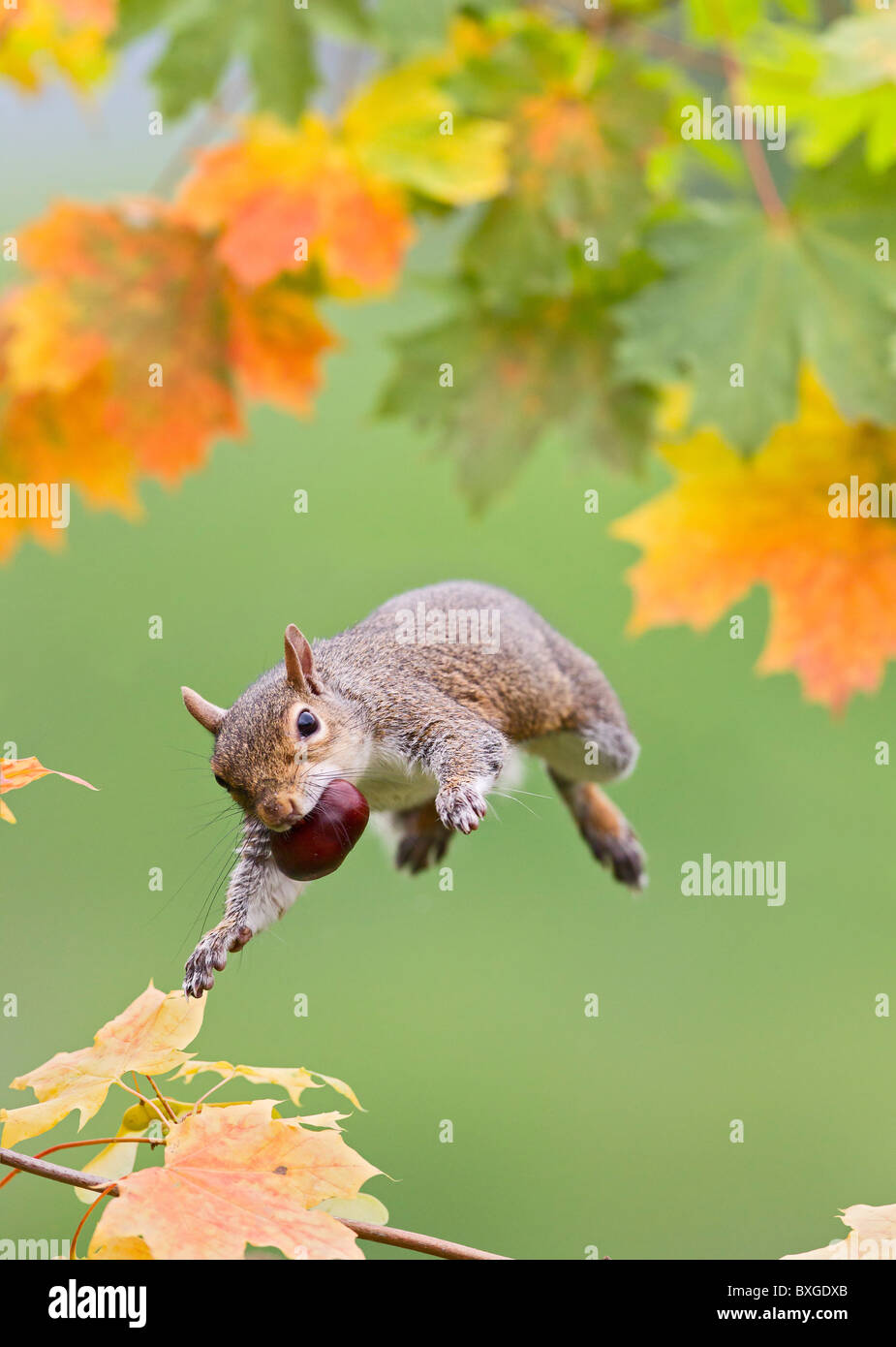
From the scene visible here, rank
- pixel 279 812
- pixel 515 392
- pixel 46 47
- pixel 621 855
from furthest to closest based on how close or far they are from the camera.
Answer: pixel 46 47 → pixel 515 392 → pixel 621 855 → pixel 279 812

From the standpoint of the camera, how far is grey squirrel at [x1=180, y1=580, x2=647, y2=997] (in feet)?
2.04

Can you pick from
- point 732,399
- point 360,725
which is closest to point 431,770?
point 360,725

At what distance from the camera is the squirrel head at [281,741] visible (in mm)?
607

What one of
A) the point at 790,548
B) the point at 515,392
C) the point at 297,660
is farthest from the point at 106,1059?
the point at 790,548

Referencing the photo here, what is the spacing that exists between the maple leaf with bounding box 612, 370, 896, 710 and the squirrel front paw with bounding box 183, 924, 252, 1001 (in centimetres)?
59

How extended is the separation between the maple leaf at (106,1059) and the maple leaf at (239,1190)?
0.05 meters

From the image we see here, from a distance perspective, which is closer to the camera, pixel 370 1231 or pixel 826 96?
pixel 370 1231

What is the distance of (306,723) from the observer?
0.65 meters

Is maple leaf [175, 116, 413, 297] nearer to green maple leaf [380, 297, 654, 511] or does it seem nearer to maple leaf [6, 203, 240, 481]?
maple leaf [6, 203, 240, 481]

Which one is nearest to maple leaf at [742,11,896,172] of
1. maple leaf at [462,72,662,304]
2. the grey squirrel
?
maple leaf at [462,72,662,304]

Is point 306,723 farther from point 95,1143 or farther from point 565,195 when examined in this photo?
point 565,195

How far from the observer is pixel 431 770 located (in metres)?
0.69

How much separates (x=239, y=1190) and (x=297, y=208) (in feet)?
3.20
